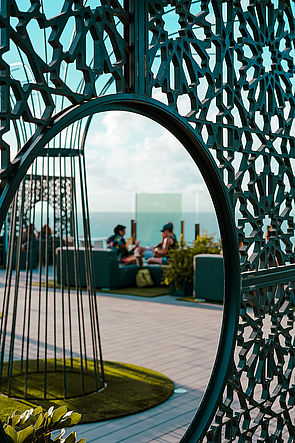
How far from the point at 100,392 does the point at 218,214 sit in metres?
2.42

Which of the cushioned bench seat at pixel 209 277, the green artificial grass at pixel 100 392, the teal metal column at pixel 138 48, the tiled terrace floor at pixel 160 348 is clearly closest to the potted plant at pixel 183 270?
the tiled terrace floor at pixel 160 348

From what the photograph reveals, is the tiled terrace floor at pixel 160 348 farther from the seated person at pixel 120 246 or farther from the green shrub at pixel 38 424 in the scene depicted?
the green shrub at pixel 38 424

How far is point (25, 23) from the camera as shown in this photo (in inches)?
73.2

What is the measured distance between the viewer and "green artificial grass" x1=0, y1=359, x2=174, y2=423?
13.9ft

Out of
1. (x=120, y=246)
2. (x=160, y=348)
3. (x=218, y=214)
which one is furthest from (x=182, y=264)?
(x=218, y=214)

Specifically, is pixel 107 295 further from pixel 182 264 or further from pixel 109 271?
pixel 182 264

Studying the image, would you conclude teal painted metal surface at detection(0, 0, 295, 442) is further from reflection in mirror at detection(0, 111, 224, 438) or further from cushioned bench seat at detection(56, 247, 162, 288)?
cushioned bench seat at detection(56, 247, 162, 288)

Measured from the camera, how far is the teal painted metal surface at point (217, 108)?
6.38 feet

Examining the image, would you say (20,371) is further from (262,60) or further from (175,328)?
(262,60)

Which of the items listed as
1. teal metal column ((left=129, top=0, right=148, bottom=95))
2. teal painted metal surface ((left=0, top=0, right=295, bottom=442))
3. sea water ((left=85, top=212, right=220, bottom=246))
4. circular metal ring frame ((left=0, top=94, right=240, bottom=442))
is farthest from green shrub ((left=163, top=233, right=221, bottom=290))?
teal metal column ((left=129, top=0, right=148, bottom=95))

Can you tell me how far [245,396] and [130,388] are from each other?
1.94m

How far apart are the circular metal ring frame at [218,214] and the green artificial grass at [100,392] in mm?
1537

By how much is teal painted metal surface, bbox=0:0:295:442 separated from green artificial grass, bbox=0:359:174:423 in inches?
53.7

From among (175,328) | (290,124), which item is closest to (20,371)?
(175,328)
